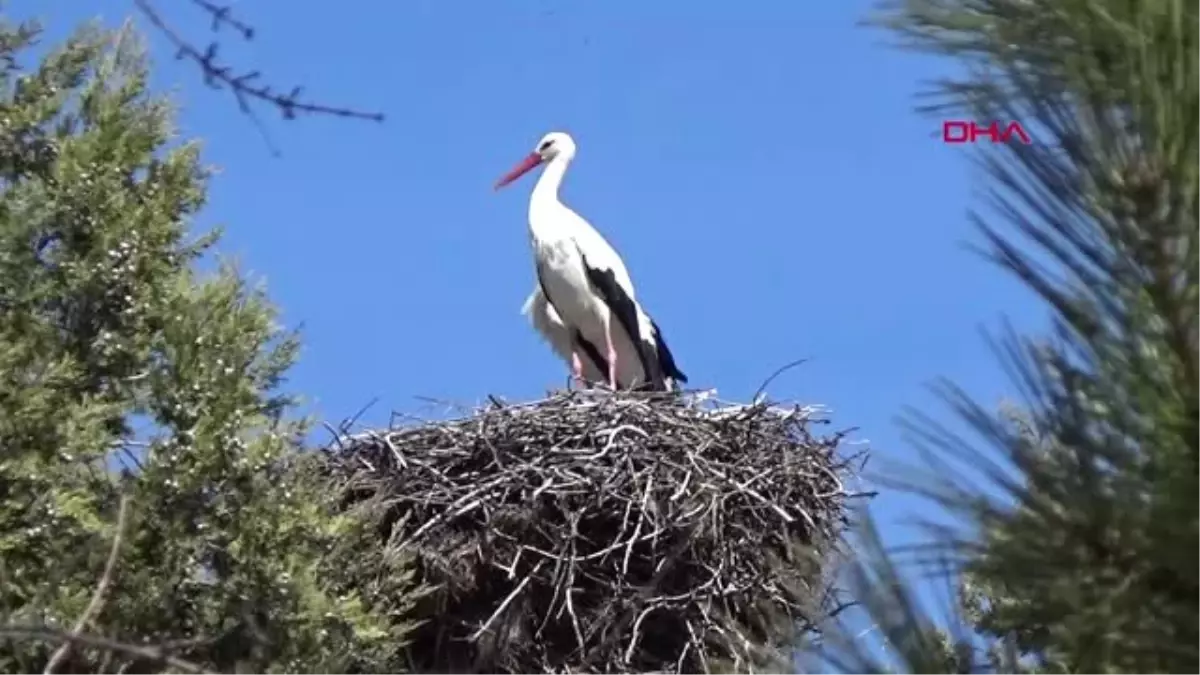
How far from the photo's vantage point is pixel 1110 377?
1.53 metres

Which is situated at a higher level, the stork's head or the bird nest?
the stork's head

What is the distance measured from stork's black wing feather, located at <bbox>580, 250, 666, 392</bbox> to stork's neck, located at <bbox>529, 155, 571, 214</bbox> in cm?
74

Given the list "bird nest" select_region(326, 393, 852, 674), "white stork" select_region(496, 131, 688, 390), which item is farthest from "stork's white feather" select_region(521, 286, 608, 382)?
"bird nest" select_region(326, 393, 852, 674)

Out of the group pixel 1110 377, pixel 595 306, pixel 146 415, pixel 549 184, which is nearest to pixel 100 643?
pixel 1110 377

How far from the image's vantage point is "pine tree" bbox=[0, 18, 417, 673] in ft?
23.5

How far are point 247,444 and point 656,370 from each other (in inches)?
125

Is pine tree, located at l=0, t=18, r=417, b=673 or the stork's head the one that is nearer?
pine tree, located at l=0, t=18, r=417, b=673

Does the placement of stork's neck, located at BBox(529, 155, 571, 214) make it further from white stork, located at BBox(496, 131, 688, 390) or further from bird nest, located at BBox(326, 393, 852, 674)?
bird nest, located at BBox(326, 393, 852, 674)

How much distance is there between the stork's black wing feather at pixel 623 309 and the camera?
10359 mm

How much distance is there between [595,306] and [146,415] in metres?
3.13

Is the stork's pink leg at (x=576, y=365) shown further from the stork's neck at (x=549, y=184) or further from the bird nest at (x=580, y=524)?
the bird nest at (x=580, y=524)

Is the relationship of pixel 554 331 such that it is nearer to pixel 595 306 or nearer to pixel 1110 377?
pixel 595 306

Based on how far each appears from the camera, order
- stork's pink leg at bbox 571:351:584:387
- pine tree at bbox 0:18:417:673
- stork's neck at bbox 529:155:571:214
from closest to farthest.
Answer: pine tree at bbox 0:18:417:673 < stork's pink leg at bbox 571:351:584:387 < stork's neck at bbox 529:155:571:214

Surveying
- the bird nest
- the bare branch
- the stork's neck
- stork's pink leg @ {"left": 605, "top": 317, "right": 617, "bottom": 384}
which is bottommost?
the bare branch
